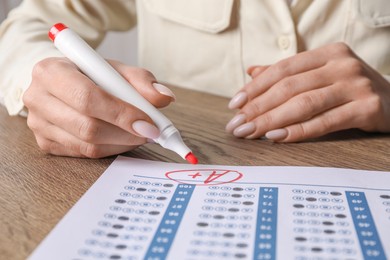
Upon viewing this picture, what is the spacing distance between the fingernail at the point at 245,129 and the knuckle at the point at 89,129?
168 mm

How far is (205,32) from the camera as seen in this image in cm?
91

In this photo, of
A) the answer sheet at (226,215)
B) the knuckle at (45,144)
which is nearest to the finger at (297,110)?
the answer sheet at (226,215)

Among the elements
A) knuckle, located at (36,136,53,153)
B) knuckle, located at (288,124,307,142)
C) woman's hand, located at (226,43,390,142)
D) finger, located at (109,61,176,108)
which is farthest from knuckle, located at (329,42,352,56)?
knuckle, located at (36,136,53,153)

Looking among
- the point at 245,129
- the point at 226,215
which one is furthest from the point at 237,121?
the point at 226,215

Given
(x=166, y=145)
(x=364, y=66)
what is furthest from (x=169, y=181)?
(x=364, y=66)

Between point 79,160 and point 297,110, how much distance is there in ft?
0.77

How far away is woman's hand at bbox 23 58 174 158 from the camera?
1.68 feet

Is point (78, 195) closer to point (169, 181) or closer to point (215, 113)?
point (169, 181)

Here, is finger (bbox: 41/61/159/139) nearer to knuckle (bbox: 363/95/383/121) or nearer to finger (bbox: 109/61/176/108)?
finger (bbox: 109/61/176/108)

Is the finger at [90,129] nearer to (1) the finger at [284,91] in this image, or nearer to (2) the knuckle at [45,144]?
(2) the knuckle at [45,144]

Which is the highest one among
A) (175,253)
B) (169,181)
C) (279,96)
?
(279,96)

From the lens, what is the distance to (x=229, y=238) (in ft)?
1.26

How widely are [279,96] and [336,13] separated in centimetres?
25

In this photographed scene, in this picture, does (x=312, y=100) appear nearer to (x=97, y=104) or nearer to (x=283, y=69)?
(x=283, y=69)
